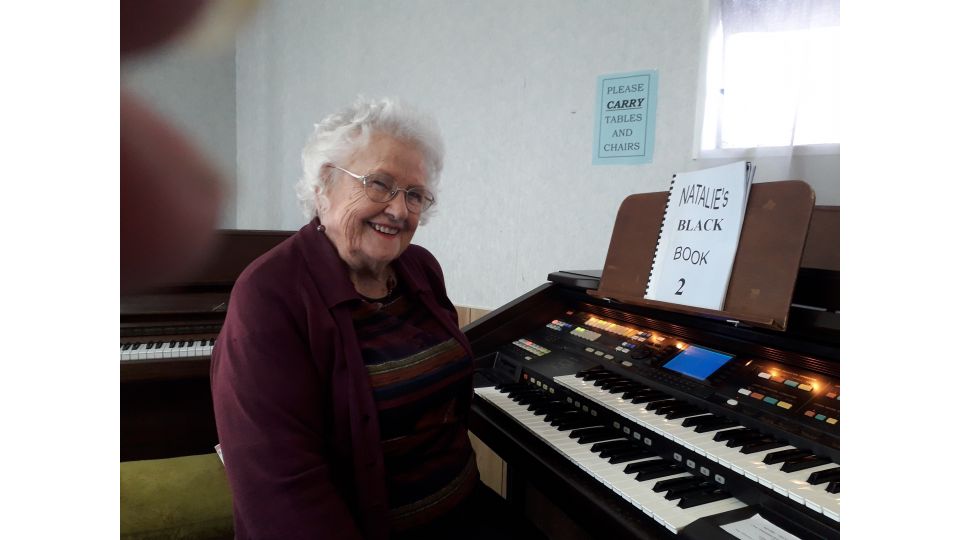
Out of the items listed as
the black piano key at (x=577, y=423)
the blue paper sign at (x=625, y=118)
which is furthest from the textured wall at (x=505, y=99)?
the black piano key at (x=577, y=423)

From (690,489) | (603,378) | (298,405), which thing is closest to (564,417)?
(603,378)

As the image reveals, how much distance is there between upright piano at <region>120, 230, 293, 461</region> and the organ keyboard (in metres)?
1.28

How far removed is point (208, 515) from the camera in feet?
4.91

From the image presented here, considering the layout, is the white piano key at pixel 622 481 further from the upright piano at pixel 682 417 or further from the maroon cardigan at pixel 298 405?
the maroon cardigan at pixel 298 405

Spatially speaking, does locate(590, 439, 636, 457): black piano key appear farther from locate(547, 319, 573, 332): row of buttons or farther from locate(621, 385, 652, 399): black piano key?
locate(547, 319, 573, 332): row of buttons

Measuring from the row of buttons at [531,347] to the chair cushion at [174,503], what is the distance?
2.96 feet

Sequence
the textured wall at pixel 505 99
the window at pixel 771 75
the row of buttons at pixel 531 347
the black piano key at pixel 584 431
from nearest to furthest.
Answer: the black piano key at pixel 584 431
the window at pixel 771 75
the row of buttons at pixel 531 347
the textured wall at pixel 505 99

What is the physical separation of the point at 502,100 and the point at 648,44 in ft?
2.24

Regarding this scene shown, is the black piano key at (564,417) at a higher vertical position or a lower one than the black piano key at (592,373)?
lower

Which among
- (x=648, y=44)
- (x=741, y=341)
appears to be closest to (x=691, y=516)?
(x=741, y=341)

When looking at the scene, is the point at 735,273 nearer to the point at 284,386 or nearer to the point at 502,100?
the point at 284,386

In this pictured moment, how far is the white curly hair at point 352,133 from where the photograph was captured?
1233 mm

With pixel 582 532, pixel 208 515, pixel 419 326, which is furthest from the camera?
pixel 582 532

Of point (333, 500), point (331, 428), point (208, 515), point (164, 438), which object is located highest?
point (331, 428)
